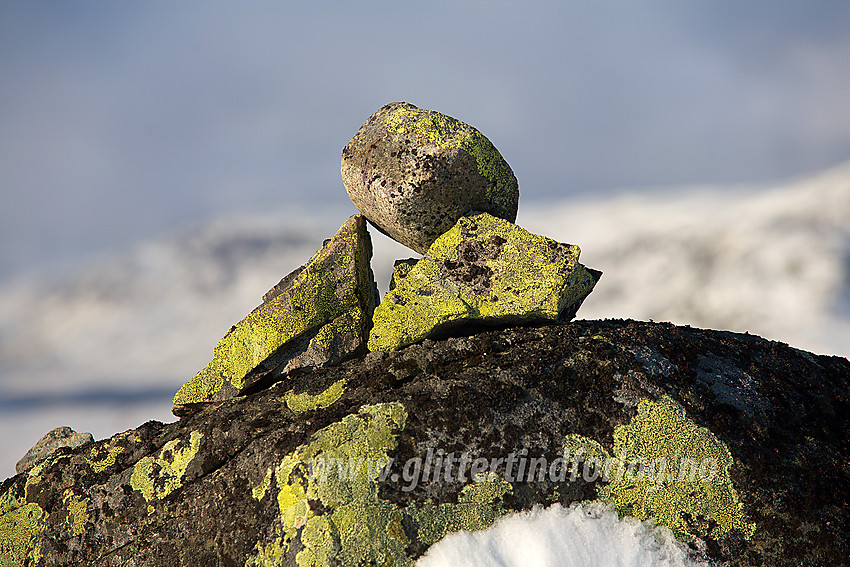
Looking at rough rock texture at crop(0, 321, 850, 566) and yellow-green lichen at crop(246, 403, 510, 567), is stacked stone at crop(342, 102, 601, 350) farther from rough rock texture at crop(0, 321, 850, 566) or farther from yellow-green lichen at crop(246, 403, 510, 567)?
yellow-green lichen at crop(246, 403, 510, 567)

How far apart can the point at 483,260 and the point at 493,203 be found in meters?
1.02

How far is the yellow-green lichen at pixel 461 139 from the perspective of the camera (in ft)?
31.1

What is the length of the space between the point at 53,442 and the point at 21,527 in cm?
407

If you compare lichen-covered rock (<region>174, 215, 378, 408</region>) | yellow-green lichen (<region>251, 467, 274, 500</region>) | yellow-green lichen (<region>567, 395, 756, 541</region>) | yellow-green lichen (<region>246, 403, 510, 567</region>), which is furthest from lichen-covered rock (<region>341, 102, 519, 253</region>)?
yellow-green lichen (<region>251, 467, 274, 500</region>)

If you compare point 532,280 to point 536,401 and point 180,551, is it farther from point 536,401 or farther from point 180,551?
point 180,551

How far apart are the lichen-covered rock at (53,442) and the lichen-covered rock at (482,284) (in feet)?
19.4

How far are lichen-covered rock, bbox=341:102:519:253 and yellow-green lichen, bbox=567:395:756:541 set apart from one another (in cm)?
364

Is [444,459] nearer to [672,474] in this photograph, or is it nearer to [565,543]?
[565,543]

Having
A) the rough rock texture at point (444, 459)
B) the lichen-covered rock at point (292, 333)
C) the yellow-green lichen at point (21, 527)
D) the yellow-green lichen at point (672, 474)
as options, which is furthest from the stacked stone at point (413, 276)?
the yellow-green lichen at point (672, 474)

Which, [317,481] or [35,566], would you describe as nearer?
[317,481]

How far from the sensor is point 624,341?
27.4ft

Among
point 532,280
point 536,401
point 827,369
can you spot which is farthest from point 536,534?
point 827,369

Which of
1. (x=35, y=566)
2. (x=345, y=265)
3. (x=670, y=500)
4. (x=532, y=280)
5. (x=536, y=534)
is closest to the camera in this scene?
(x=536, y=534)

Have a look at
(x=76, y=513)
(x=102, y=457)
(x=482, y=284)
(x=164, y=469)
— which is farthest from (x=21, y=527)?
(x=482, y=284)
